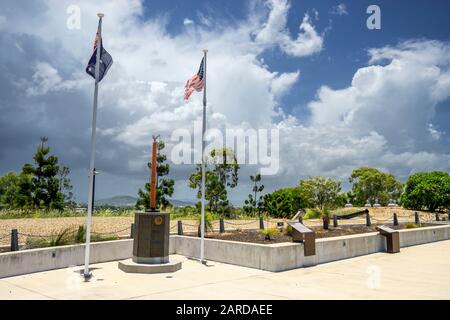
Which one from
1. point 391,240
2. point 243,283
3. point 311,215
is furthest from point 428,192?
point 243,283

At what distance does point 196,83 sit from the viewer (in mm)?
13148

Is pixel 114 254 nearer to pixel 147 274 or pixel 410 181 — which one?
pixel 147 274

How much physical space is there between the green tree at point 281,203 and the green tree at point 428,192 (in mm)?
13936

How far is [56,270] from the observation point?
36.3 ft

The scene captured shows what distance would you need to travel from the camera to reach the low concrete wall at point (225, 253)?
10.6 m

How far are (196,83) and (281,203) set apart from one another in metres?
27.8

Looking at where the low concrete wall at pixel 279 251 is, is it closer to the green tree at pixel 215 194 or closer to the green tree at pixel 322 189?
the green tree at pixel 215 194

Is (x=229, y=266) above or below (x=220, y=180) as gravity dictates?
below

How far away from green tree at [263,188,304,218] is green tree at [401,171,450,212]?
1394 cm

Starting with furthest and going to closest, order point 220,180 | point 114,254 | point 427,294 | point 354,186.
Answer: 1. point 354,186
2. point 220,180
3. point 114,254
4. point 427,294
